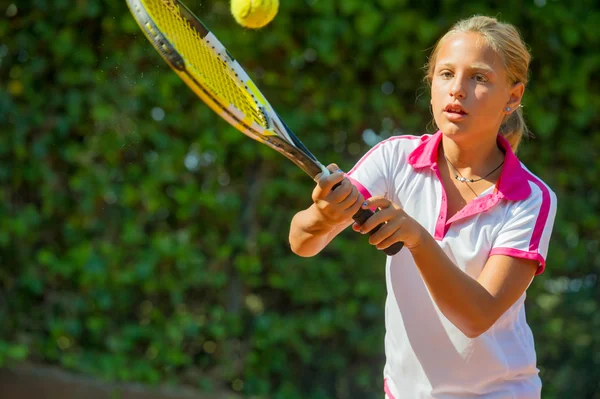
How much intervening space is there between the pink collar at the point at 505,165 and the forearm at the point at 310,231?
27cm

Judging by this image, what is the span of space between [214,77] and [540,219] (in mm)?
860

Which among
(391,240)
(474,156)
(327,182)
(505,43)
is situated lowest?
(391,240)

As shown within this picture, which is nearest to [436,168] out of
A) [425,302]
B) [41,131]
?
[425,302]

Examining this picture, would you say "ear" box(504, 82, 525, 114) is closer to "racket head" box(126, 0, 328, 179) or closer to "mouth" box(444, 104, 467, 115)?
"mouth" box(444, 104, 467, 115)

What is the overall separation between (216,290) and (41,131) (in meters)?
1.15

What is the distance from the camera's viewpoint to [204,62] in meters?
2.05

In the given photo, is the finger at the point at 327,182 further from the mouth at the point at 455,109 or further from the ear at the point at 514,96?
the ear at the point at 514,96

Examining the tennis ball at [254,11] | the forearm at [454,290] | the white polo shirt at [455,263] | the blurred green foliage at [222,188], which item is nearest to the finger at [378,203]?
the forearm at [454,290]

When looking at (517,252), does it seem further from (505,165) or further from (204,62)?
(204,62)

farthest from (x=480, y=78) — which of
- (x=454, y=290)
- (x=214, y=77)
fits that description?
(x=214, y=77)

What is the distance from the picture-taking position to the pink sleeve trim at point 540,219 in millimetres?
2004

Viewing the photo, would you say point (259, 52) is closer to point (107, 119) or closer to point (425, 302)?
point (107, 119)

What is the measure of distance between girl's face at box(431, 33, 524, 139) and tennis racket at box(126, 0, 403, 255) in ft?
1.20

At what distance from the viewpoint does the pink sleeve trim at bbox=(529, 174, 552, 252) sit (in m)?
2.00
